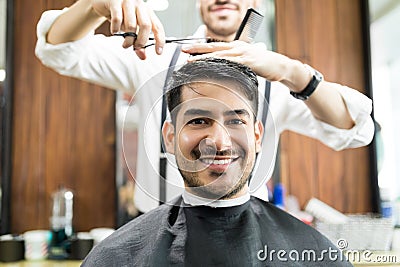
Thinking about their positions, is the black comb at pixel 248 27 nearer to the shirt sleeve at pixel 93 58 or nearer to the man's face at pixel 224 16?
the man's face at pixel 224 16

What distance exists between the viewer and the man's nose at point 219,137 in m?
0.61

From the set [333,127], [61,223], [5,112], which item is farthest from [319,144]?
[5,112]

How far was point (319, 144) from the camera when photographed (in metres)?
2.20

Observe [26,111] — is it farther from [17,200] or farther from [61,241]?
[61,241]

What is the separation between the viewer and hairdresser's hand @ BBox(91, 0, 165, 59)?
2.26 feet

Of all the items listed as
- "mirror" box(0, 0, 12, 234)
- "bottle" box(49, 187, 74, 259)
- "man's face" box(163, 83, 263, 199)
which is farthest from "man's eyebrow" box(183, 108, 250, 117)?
"mirror" box(0, 0, 12, 234)

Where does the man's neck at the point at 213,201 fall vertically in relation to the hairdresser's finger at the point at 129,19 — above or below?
below

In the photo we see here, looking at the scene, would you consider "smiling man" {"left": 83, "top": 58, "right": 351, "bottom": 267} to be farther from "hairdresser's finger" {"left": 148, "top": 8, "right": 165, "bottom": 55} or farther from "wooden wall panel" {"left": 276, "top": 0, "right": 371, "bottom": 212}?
"wooden wall panel" {"left": 276, "top": 0, "right": 371, "bottom": 212}

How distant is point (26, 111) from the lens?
2156 mm

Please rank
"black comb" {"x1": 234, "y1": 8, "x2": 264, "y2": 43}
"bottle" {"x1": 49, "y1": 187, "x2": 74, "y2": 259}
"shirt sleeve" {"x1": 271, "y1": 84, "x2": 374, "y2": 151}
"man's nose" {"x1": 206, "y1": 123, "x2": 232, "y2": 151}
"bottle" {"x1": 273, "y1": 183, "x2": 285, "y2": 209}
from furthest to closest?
"bottle" {"x1": 273, "y1": 183, "x2": 285, "y2": 209} → "bottle" {"x1": 49, "y1": 187, "x2": 74, "y2": 259} → "shirt sleeve" {"x1": 271, "y1": 84, "x2": 374, "y2": 151} → "black comb" {"x1": 234, "y1": 8, "x2": 264, "y2": 43} → "man's nose" {"x1": 206, "y1": 123, "x2": 232, "y2": 151}

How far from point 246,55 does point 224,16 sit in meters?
0.17

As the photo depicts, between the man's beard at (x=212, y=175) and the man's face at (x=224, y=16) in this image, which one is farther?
the man's face at (x=224, y=16)

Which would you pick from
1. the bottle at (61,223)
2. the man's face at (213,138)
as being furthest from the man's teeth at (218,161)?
the bottle at (61,223)

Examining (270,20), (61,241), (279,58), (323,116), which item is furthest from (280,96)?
(61,241)
